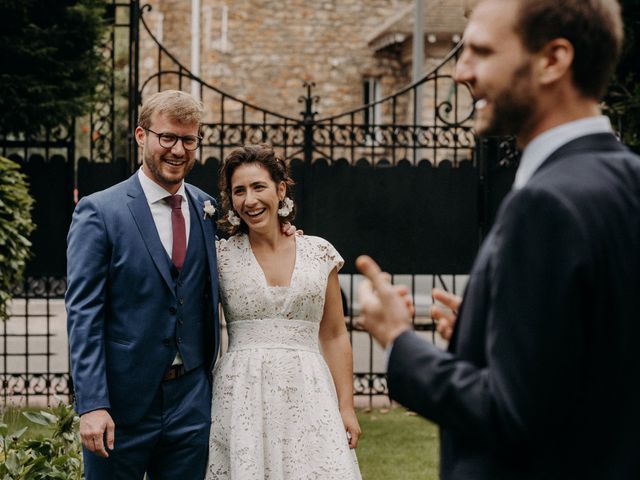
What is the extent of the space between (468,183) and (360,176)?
0.92 m

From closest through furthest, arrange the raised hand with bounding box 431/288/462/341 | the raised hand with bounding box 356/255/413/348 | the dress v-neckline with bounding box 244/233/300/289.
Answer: the raised hand with bounding box 356/255/413/348 → the raised hand with bounding box 431/288/462/341 → the dress v-neckline with bounding box 244/233/300/289

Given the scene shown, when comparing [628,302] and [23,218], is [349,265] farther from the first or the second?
[628,302]

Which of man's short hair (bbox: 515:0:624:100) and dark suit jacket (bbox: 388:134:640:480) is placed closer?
dark suit jacket (bbox: 388:134:640:480)

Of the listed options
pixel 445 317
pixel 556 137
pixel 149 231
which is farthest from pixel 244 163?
pixel 556 137

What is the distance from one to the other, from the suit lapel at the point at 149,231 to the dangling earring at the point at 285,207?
59 cm

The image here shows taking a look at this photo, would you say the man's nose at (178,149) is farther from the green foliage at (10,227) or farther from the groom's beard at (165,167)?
the green foliage at (10,227)

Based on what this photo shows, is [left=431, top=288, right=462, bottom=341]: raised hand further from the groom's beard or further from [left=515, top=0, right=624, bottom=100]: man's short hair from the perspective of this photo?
the groom's beard

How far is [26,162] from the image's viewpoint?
8.94 meters

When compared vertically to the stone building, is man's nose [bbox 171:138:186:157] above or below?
below

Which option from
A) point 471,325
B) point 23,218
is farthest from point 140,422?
point 23,218

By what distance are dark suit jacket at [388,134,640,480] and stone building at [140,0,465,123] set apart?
60.0 feet

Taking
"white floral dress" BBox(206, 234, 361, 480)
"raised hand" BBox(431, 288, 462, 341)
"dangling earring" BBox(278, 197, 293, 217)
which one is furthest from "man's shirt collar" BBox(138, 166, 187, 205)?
"raised hand" BBox(431, 288, 462, 341)

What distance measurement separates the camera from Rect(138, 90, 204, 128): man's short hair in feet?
13.5

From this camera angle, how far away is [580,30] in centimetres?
178
